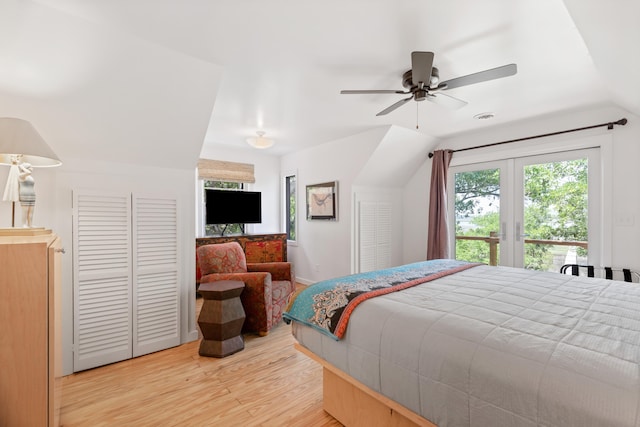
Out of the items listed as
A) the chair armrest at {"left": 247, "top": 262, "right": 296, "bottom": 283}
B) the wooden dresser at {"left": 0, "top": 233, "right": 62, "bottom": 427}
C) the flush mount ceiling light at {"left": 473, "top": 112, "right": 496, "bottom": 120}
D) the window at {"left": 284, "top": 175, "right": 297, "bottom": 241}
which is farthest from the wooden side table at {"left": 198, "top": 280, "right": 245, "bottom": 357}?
the flush mount ceiling light at {"left": 473, "top": 112, "right": 496, "bottom": 120}

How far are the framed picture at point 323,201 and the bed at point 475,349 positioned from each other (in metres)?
2.47

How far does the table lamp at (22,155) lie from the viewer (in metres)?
1.44

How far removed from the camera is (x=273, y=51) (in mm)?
1952

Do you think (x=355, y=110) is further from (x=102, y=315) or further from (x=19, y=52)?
(x=102, y=315)

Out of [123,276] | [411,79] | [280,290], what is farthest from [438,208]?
[123,276]

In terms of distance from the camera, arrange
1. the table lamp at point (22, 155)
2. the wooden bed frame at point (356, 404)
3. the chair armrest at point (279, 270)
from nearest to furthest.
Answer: the wooden bed frame at point (356, 404), the table lamp at point (22, 155), the chair armrest at point (279, 270)

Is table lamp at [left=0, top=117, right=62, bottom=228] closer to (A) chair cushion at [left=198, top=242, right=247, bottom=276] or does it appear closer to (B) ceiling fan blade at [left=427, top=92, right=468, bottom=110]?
(A) chair cushion at [left=198, top=242, right=247, bottom=276]

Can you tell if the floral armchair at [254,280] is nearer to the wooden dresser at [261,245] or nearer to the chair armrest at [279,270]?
the chair armrest at [279,270]

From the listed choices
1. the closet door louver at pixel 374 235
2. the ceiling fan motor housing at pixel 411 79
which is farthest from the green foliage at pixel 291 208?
the ceiling fan motor housing at pixel 411 79

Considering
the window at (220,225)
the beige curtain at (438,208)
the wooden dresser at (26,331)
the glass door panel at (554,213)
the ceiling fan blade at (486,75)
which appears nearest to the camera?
the wooden dresser at (26,331)

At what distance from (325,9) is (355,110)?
61.5 inches

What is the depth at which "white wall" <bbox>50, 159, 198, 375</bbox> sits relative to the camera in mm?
2184

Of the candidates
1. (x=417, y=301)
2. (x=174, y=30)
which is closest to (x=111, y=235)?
(x=174, y=30)

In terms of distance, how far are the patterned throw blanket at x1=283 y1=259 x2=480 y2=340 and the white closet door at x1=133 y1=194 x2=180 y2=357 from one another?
1.43 meters
